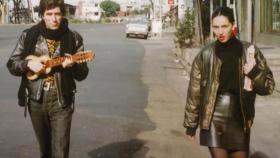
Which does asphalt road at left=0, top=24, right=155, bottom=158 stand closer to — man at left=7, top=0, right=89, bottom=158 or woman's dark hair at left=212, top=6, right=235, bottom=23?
man at left=7, top=0, right=89, bottom=158

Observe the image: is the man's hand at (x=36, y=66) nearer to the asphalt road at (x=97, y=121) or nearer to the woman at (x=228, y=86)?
the woman at (x=228, y=86)

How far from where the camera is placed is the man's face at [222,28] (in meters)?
4.23

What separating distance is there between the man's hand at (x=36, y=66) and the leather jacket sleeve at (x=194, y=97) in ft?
3.71

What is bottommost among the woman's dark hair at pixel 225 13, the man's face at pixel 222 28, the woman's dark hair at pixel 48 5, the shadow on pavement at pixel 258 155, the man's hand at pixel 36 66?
the shadow on pavement at pixel 258 155

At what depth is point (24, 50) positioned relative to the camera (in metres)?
4.77

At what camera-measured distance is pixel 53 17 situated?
462cm

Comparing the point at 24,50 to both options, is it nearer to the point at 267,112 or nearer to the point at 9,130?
the point at 9,130

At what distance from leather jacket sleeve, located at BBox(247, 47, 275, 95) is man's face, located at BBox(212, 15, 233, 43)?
24 centimetres

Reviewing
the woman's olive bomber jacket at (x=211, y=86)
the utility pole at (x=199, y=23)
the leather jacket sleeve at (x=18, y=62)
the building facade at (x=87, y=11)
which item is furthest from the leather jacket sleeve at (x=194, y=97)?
the building facade at (x=87, y=11)

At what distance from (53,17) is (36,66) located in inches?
15.8

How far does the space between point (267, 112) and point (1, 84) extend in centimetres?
709

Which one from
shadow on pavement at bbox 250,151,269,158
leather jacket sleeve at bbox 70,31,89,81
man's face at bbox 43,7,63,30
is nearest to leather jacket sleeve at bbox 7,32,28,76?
man's face at bbox 43,7,63,30

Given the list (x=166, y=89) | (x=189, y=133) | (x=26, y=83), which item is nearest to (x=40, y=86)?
(x=26, y=83)

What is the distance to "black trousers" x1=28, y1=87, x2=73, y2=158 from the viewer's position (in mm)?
4758
